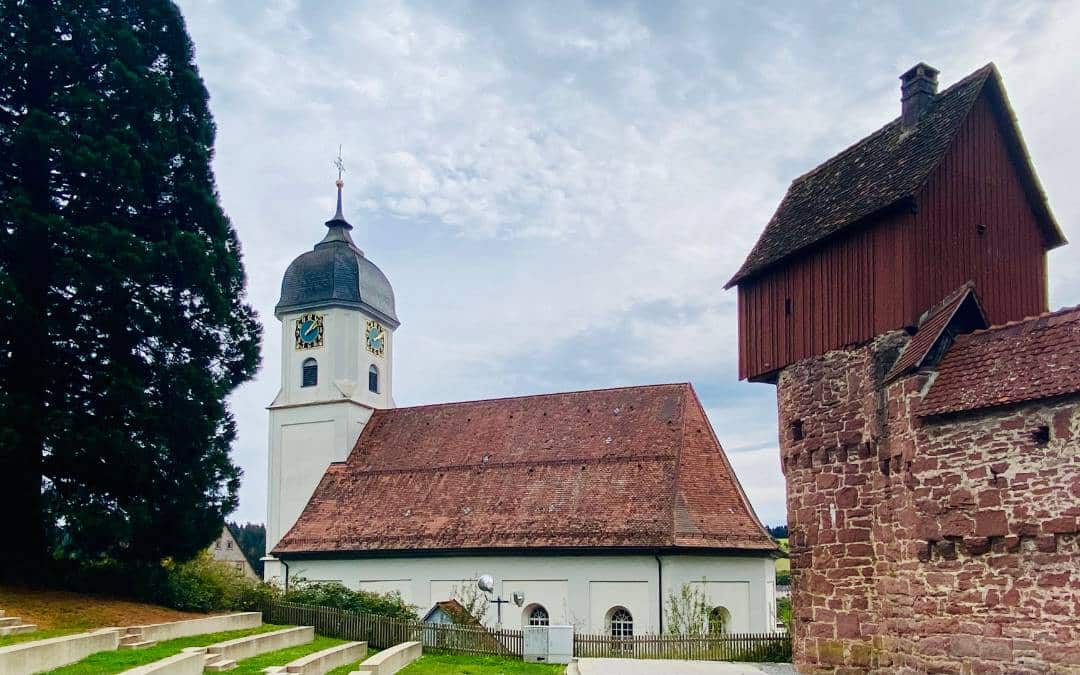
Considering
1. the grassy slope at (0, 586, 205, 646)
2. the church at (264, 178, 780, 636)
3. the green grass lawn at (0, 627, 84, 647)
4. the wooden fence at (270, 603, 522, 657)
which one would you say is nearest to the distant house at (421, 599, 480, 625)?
the wooden fence at (270, 603, 522, 657)

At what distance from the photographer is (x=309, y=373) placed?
1693 inches

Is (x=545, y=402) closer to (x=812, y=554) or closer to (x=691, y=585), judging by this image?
(x=691, y=585)

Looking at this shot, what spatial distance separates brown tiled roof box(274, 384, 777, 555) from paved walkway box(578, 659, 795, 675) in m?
6.31

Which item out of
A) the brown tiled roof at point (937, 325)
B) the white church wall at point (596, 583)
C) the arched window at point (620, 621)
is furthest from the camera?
the arched window at point (620, 621)

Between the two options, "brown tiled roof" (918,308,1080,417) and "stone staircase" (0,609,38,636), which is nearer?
"brown tiled roof" (918,308,1080,417)

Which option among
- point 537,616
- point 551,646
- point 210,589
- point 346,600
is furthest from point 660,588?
point 210,589

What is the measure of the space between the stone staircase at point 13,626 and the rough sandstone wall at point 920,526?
13.4m

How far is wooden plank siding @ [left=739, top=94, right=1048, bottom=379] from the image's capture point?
17.1 metres

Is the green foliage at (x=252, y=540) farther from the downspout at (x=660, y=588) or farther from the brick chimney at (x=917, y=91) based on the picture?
the brick chimney at (x=917, y=91)

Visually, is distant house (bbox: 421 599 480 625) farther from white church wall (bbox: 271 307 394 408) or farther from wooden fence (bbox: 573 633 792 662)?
white church wall (bbox: 271 307 394 408)

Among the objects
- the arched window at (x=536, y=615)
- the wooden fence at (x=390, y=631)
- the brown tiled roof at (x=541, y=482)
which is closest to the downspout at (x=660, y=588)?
the brown tiled roof at (x=541, y=482)

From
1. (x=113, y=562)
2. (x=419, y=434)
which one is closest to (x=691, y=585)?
(x=419, y=434)

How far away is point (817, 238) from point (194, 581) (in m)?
16.4

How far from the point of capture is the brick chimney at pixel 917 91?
739 inches
